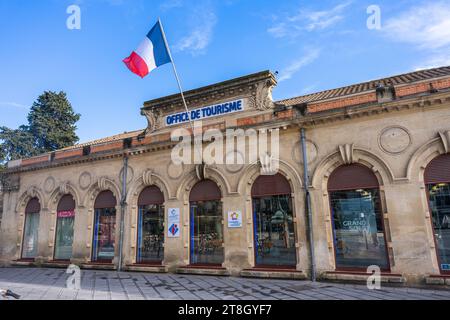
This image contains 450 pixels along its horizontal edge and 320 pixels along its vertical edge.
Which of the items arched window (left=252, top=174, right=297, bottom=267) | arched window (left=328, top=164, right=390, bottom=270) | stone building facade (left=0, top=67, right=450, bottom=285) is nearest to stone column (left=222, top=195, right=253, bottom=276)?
stone building facade (left=0, top=67, right=450, bottom=285)

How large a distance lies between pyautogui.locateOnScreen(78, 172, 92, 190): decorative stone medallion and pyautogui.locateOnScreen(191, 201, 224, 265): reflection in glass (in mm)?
6549

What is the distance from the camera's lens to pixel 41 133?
1236 inches

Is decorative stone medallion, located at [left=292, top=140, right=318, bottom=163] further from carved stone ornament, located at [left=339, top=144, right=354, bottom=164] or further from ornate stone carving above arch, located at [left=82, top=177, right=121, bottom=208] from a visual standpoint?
ornate stone carving above arch, located at [left=82, top=177, right=121, bottom=208]

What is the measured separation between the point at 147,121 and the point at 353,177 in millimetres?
10157

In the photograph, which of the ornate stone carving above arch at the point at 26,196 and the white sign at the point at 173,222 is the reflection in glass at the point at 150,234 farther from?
the ornate stone carving above arch at the point at 26,196

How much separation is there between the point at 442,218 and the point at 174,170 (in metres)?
10.3

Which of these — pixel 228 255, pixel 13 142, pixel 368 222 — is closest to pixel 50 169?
pixel 228 255

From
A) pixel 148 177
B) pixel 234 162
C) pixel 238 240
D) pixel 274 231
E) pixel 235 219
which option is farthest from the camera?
pixel 148 177

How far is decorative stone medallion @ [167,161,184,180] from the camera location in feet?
44.8

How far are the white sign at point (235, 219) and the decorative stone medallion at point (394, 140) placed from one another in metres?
5.79

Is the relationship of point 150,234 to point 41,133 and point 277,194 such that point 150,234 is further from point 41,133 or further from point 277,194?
point 41,133

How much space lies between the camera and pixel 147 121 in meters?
15.4

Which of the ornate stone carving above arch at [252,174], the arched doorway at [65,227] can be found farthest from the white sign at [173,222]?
the arched doorway at [65,227]

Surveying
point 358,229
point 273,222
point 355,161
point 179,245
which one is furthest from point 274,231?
point 179,245
